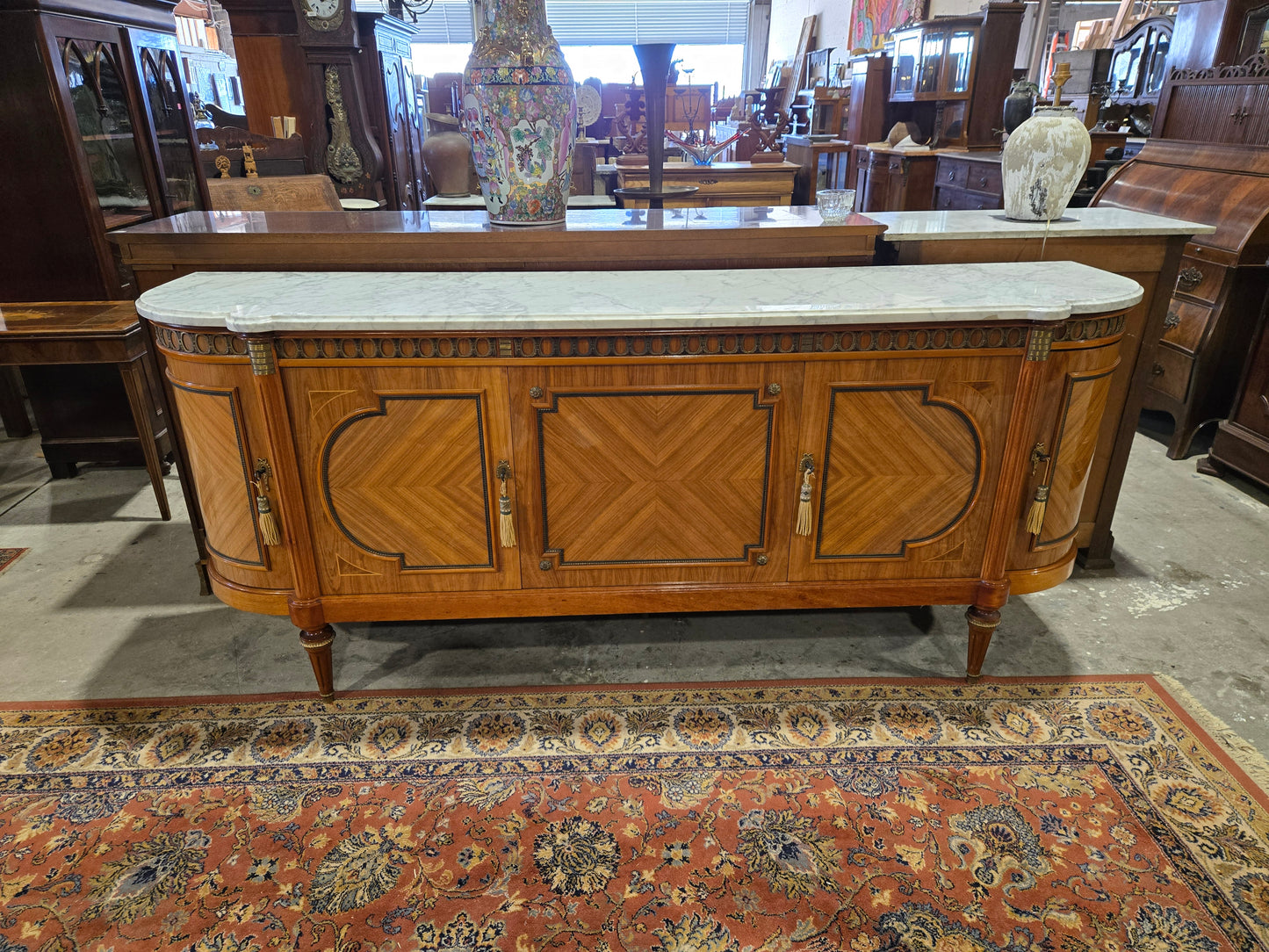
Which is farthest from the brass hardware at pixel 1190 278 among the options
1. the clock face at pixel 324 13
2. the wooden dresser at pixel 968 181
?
the clock face at pixel 324 13

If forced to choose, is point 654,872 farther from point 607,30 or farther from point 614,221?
point 607,30

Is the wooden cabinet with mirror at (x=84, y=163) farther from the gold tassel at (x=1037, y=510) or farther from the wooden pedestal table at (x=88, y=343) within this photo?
the gold tassel at (x=1037, y=510)

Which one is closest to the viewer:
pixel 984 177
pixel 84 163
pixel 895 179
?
pixel 84 163

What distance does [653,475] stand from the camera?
1.80 meters

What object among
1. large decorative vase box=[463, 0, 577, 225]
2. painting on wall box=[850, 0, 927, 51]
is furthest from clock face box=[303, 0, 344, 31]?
painting on wall box=[850, 0, 927, 51]

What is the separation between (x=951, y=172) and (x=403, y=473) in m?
4.72

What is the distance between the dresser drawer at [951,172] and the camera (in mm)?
4980

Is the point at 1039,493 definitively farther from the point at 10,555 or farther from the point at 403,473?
the point at 10,555

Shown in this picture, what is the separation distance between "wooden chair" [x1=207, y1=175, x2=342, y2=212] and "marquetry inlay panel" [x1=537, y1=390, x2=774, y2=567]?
7.10 ft

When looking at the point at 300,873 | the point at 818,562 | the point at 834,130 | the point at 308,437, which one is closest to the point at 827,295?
the point at 818,562

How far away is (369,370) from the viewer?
1681mm

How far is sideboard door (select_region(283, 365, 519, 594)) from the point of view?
1.70 m

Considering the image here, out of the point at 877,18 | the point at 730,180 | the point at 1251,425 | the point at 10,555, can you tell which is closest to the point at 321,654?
the point at 10,555

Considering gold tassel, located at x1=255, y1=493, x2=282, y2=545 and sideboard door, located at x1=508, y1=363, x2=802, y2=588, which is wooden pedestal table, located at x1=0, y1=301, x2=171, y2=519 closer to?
gold tassel, located at x1=255, y1=493, x2=282, y2=545
